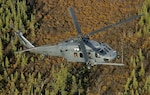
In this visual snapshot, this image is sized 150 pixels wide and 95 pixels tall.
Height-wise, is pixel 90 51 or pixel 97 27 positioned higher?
pixel 97 27

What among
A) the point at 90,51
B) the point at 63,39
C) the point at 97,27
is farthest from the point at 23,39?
the point at 97,27

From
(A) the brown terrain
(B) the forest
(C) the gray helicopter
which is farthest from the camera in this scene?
(A) the brown terrain

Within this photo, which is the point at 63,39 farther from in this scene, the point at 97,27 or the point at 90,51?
the point at 90,51

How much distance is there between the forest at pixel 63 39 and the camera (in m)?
19.5

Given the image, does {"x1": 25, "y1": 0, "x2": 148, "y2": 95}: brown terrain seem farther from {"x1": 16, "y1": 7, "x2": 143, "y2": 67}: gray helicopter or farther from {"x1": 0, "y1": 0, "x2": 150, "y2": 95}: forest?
{"x1": 16, "y1": 7, "x2": 143, "y2": 67}: gray helicopter

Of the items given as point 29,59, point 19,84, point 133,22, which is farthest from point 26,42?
point 133,22

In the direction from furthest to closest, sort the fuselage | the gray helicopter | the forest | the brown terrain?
the brown terrain < the forest < the fuselage < the gray helicopter

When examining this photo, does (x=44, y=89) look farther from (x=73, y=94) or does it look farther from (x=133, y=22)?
(x=133, y=22)

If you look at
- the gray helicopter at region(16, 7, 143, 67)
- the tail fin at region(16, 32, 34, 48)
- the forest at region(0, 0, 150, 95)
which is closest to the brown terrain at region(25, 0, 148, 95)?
the forest at region(0, 0, 150, 95)

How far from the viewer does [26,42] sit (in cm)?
2120

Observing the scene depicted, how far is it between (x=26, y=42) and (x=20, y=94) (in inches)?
136

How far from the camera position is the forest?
1945cm

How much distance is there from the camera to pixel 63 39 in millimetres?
23500

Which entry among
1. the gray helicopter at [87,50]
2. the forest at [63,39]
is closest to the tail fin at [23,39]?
the forest at [63,39]
